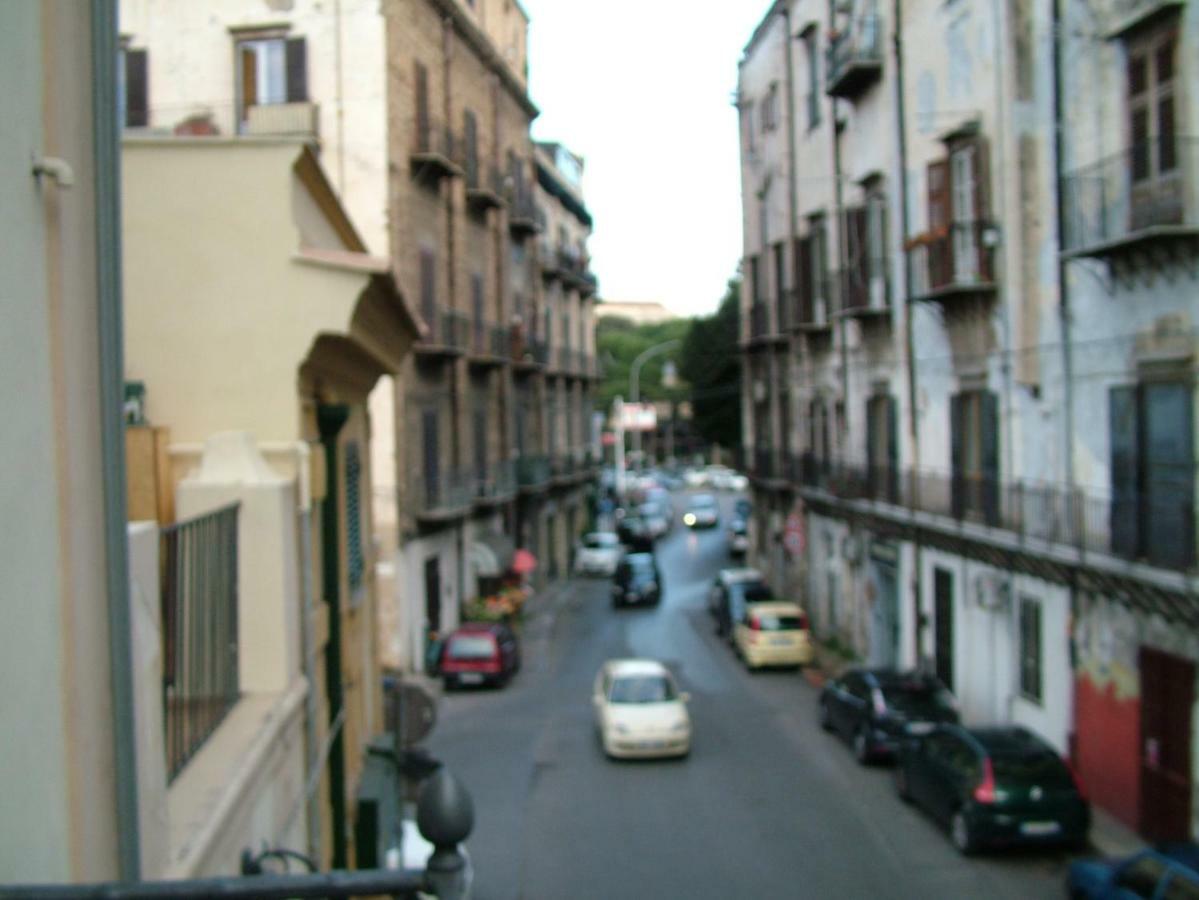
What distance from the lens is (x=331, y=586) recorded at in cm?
996

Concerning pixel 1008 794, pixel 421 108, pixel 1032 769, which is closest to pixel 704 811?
pixel 1008 794

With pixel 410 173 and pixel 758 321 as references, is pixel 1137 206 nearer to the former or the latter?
pixel 410 173

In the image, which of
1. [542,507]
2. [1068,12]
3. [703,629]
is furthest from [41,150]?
[542,507]

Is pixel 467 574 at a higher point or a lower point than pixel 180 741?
lower

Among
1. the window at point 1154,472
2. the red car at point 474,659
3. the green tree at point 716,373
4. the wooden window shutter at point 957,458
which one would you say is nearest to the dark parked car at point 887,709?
the wooden window shutter at point 957,458

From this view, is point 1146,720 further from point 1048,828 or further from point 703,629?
point 703,629

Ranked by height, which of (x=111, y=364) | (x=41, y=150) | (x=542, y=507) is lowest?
(x=542, y=507)

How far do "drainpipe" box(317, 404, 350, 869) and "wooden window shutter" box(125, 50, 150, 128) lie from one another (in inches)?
829

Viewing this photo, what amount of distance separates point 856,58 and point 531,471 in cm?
2059

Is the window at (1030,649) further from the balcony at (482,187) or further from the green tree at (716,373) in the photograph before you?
the green tree at (716,373)

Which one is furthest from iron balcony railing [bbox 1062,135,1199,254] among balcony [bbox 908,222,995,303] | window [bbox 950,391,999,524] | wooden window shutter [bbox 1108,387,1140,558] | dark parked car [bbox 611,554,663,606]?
dark parked car [bbox 611,554,663,606]

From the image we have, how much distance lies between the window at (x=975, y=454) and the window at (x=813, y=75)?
1220 cm

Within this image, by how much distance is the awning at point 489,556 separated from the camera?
1375 inches

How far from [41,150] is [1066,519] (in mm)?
16184
